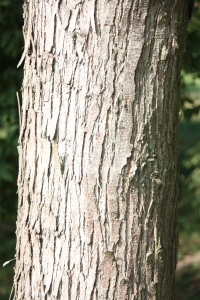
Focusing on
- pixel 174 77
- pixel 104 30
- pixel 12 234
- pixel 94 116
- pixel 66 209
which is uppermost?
pixel 104 30

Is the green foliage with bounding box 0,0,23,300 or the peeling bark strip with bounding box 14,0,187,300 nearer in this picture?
the peeling bark strip with bounding box 14,0,187,300

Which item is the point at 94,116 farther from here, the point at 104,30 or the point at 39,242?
the point at 39,242

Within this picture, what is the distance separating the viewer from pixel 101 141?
1.97 metres

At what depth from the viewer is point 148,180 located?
2035 mm

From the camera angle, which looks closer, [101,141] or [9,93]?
[101,141]

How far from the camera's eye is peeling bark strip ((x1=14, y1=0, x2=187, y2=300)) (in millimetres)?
1955

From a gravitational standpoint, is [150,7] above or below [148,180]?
above

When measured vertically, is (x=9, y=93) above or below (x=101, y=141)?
above

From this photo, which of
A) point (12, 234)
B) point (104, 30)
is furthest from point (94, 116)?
point (12, 234)

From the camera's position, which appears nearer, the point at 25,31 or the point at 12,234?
the point at 25,31

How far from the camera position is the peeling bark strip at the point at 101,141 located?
1.96 metres

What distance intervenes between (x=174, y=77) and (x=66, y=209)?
2.41ft

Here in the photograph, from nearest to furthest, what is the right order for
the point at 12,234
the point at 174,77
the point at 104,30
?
the point at 104,30 → the point at 174,77 → the point at 12,234

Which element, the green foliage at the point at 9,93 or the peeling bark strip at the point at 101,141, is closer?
the peeling bark strip at the point at 101,141
